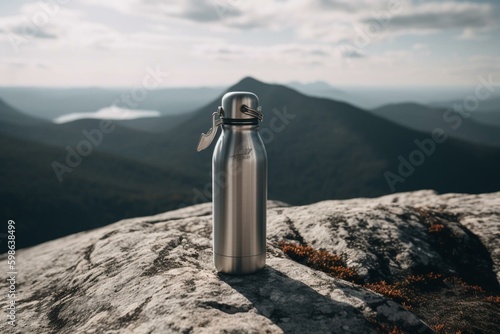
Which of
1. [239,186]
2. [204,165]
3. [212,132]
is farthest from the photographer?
[204,165]

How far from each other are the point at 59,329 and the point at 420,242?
6221 millimetres

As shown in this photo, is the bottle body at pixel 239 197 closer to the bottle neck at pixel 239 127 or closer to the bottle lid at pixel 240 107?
the bottle neck at pixel 239 127

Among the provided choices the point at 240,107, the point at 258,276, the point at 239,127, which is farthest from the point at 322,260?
the point at 240,107

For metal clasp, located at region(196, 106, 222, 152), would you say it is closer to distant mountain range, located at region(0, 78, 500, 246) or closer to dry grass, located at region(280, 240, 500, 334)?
dry grass, located at region(280, 240, 500, 334)

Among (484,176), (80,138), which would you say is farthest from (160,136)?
(484,176)

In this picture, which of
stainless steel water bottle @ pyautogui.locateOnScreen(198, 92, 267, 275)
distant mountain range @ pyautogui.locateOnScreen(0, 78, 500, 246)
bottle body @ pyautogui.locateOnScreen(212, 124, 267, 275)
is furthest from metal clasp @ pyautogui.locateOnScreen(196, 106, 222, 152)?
distant mountain range @ pyautogui.locateOnScreen(0, 78, 500, 246)

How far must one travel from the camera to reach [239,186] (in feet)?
16.7

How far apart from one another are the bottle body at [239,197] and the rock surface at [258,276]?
0.29m

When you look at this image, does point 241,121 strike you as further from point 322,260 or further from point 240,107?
point 322,260

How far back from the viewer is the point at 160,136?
11112 centimetres

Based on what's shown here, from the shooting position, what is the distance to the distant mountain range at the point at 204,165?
1897 inches

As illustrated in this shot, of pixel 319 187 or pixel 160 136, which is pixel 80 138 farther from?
pixel 319 187

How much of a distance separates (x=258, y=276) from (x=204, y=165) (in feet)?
281

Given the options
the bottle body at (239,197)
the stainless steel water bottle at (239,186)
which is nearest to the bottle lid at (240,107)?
the stainless steel water bottle at (239,186)
